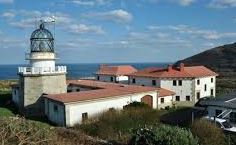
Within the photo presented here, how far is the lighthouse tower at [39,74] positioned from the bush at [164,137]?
1801cm

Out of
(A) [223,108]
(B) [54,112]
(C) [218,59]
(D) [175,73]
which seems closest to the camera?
(A) [223,108]

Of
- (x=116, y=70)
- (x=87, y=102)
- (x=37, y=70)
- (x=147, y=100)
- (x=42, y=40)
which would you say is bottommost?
(x=147, y=100)

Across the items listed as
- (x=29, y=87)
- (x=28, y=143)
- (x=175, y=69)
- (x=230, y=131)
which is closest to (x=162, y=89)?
(x=175, y=69)

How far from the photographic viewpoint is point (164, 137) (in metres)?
16.1

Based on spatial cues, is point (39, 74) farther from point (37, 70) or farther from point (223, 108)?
point (223, 108)

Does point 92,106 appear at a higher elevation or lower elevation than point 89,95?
lower

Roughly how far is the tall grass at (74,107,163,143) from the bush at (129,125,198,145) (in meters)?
2.96

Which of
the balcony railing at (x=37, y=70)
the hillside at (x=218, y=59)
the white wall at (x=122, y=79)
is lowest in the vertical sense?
the white wall at (x=122, y=79)

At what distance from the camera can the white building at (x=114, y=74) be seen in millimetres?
47812

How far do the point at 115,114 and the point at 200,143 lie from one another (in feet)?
28.3

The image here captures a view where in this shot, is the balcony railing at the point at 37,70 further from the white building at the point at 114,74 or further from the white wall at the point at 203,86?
the white wall at the point at 203,86

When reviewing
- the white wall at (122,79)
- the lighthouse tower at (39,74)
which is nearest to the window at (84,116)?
the lighthouse tower at (39,74)

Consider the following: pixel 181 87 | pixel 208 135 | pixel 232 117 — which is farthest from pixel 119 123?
pixel 181 87

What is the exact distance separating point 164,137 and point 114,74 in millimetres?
31973
